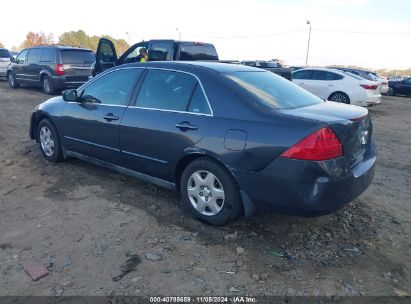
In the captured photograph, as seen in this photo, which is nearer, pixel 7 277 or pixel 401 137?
pixel 7 277

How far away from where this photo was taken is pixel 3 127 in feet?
25.8

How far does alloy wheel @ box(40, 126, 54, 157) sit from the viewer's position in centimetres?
549

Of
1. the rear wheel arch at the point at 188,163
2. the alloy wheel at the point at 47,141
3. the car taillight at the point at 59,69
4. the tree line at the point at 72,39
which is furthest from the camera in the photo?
the tree line at the point at 72,39

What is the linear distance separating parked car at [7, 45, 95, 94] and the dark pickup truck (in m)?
1.43

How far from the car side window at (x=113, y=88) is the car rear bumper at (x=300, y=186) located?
6.14ft

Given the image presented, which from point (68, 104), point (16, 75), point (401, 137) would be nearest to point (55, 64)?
point (16, 75)

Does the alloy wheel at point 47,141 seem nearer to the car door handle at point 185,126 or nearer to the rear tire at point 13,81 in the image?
the car door handle at point 185,126

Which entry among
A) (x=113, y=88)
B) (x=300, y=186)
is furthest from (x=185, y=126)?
(x=113, y=88)

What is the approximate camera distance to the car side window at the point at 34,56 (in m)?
13.1

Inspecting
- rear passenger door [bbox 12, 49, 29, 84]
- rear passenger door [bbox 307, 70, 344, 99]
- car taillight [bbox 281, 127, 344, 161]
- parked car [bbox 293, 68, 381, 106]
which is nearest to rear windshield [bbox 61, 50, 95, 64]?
rear passenger door [bbox 12, 49, 29, 84]

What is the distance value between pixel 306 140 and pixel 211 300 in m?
1.44

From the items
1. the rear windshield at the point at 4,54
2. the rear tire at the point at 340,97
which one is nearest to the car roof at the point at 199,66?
the rear tire at the point at 340,97

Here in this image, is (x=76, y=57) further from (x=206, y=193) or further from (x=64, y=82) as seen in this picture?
(x=206, y=193)

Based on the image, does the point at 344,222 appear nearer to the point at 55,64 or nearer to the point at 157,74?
the point at 157,74
